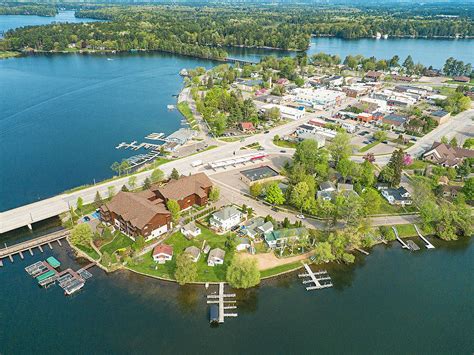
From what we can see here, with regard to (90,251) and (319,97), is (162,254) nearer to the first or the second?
(90,251)

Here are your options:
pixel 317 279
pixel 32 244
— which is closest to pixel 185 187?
pixel 32 244

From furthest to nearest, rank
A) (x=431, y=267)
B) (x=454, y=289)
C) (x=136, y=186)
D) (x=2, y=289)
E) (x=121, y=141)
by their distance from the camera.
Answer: (x=121, y=141), (x=136, y=186), (x=431, y=267), (x=454, y=289), (x=2, y=289)

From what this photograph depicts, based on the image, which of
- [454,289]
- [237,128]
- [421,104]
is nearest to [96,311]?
[454,289]

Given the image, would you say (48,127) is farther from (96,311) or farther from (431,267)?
(431,267)

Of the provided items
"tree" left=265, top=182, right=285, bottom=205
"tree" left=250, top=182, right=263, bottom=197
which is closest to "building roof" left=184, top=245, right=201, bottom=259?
"tree" left=250, top=182, right=263, bottom=197

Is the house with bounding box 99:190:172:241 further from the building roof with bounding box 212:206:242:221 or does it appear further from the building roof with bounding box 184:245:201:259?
the building roof with bounding box 212:206:242:221

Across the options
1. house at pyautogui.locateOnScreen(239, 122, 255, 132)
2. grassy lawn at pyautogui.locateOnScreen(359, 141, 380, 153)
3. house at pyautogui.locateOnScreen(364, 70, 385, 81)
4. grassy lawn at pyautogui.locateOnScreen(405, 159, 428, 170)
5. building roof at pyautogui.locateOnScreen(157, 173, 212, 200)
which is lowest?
grassy lawn at pyautogui.locateOnScreen(405, 159, 428, 170)
